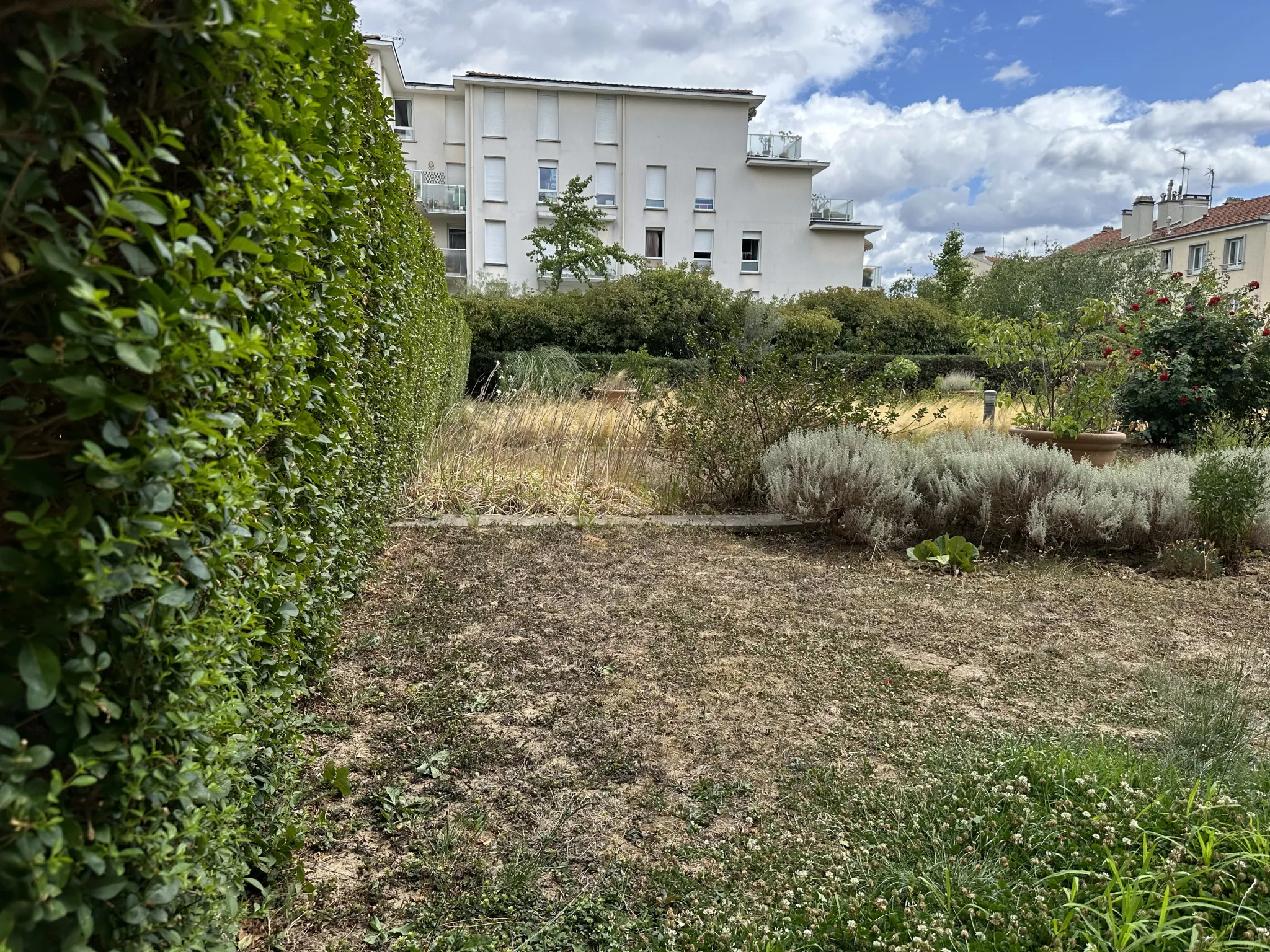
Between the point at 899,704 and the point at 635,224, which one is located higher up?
the point at 635,224

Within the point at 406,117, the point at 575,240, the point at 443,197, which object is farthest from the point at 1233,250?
the point at 406,117

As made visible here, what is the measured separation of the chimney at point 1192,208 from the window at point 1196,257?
2070 mm

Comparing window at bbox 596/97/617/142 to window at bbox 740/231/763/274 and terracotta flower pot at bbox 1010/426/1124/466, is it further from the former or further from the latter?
terracotta flower pot at bbox 1010/426/1124/466

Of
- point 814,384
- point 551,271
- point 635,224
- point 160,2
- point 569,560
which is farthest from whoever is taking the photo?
point 635,224

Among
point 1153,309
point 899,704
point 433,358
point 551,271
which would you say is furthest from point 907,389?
point 551,271

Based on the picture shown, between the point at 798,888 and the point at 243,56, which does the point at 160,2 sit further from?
the point at 798,888

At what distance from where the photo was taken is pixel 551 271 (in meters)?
30.2

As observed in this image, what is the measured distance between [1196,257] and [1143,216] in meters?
4.22

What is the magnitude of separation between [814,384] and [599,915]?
4822 millimetres

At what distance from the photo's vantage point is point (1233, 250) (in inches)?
1442

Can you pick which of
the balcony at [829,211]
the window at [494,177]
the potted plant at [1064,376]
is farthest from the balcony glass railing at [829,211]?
the potted plant at [1064,376]

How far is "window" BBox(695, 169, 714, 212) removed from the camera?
33875 millimetres

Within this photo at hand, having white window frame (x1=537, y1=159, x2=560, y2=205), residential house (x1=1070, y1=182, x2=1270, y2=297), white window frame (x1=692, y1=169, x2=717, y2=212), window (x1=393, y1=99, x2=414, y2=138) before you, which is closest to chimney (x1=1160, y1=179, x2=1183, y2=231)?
residential house (x1=1070, y1=182, x2=1270, y2=297)

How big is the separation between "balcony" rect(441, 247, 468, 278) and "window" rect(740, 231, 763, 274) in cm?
1235
